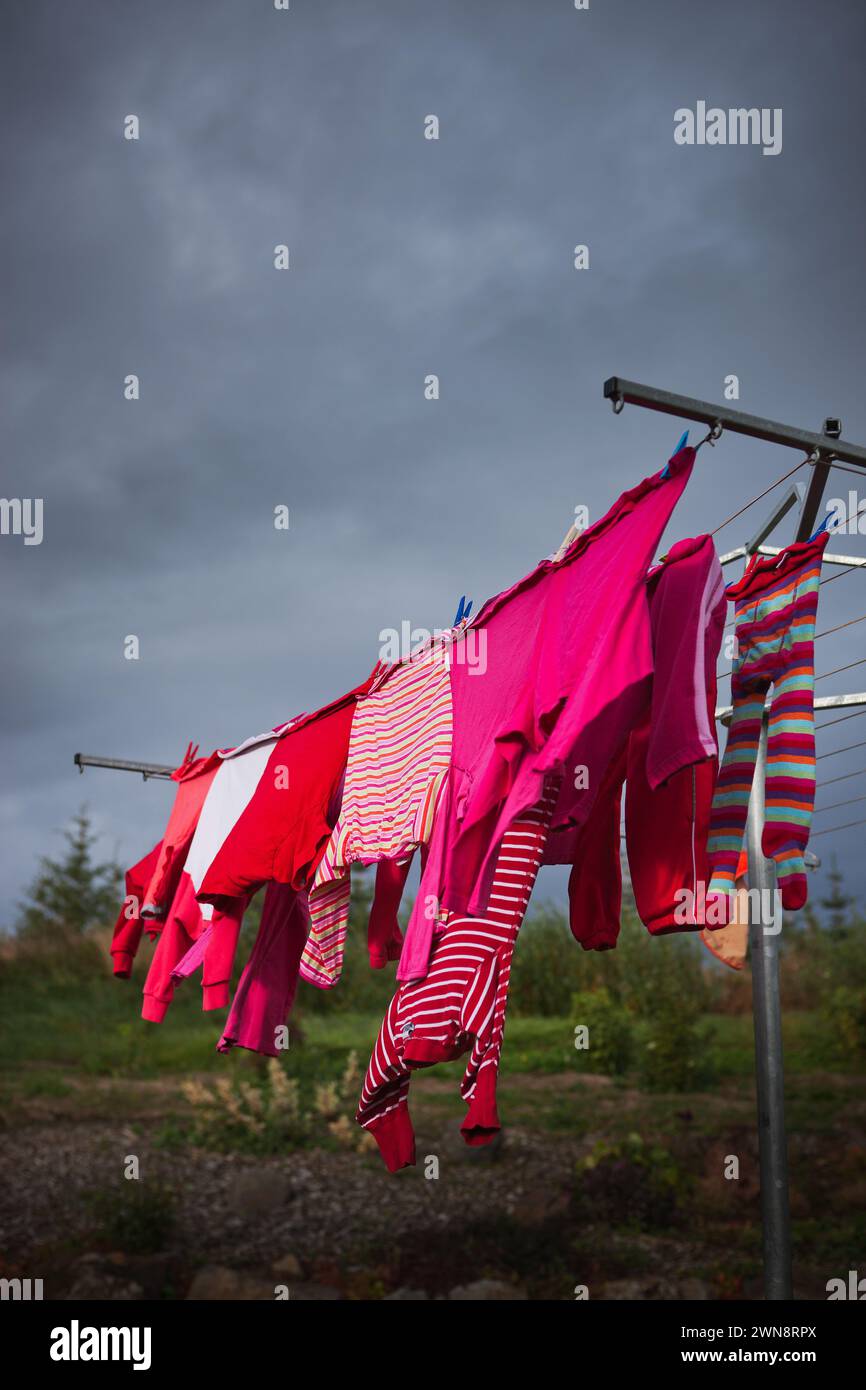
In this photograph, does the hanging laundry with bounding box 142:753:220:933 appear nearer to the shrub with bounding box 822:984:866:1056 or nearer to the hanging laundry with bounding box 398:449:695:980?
the hanging laundry with bounding box 398:449:695:980

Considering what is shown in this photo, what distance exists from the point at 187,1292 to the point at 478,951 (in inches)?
266

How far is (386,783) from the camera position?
3951mm

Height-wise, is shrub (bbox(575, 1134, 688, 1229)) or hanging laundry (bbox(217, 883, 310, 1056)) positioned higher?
hanging laundry (bbox(217, 883, 310, 1056))

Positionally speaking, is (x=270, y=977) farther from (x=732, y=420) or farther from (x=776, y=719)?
(x=732, y=420)

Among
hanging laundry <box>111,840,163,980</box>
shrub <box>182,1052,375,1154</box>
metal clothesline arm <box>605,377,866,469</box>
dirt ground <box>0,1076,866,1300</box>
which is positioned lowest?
dirt ground <box>0,1076,866,1300</box>

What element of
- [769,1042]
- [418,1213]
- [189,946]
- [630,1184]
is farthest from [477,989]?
[630,1184]

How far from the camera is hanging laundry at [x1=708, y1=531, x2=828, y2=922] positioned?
296 cm

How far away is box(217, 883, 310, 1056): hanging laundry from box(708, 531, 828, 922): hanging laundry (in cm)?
189

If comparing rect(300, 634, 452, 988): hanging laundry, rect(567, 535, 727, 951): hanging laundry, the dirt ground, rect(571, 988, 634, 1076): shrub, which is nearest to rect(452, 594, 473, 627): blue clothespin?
rect(300, 634, 452, 988): hanging laundry

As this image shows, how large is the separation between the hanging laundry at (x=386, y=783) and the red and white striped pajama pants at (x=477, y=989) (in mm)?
410

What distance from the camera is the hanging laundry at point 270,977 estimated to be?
4.46 m

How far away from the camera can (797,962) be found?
1338cm

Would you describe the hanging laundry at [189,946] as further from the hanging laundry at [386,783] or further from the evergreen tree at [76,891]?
the evergreen tree at [76,891]
